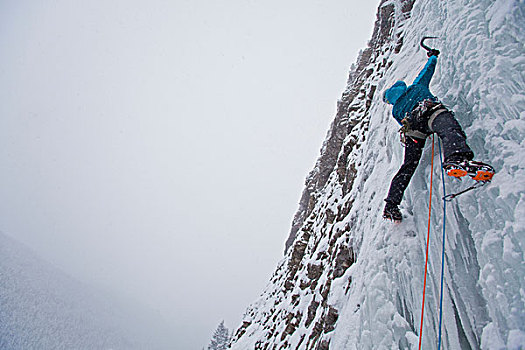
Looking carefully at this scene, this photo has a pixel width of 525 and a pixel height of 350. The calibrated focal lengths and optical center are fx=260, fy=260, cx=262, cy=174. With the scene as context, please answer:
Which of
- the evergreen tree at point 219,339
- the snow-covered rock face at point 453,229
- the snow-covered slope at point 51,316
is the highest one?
the snow-covered rock face at point 453,229

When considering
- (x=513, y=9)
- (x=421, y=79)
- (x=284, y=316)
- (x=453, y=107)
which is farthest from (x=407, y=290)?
(x=284, y=316)

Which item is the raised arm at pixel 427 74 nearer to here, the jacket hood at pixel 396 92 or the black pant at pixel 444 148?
the jacket hood at pixel 396 92

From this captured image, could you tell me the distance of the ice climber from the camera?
2.52 m

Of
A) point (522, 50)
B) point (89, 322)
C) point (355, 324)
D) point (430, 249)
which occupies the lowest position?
point (89, 322)

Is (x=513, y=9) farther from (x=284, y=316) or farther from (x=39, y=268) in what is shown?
(x=39, y=268)

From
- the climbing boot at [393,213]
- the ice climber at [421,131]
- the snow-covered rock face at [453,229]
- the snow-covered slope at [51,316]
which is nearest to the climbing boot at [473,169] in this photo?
the ice climber at [421,131]

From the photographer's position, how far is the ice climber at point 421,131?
99.3 inches

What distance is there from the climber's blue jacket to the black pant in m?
0.46

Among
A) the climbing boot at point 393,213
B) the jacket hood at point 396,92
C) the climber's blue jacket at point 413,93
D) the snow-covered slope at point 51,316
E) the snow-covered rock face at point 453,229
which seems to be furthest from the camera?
the snow-covered slope at point 51,316

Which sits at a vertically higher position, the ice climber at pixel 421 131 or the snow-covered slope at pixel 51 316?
the ice climber at pixel 421 131

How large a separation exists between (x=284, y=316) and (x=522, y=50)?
7.56m

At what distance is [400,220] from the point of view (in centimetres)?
339

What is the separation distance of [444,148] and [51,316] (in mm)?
132035

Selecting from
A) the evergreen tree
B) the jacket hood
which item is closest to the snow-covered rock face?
the jacket hood
